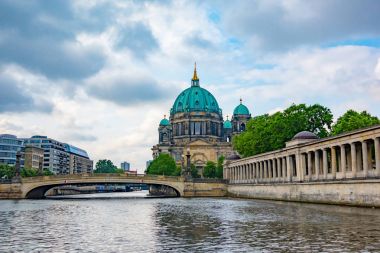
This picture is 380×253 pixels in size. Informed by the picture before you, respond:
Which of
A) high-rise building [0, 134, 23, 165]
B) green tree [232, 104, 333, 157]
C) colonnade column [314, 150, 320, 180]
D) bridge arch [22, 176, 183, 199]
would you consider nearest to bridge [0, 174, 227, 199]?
bridge arch [22, 176, 183, 199]

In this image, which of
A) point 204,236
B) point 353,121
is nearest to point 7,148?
point 353,121

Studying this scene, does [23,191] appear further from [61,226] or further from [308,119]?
[61,226]

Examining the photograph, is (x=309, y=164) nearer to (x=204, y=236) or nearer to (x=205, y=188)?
(x=205, y=188)

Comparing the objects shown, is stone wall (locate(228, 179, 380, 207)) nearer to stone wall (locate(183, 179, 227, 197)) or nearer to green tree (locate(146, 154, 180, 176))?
stone wall (locate(183, 179, 227, 197))

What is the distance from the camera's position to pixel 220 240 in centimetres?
2370

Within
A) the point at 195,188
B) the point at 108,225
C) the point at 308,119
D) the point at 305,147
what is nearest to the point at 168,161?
the point at 195,188

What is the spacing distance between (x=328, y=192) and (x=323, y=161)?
5.82 m

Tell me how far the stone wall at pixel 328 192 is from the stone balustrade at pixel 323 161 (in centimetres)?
115

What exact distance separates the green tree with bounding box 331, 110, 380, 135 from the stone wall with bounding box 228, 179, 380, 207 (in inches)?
487

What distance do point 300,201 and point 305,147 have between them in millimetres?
6937

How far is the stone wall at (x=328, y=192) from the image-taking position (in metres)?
46.1

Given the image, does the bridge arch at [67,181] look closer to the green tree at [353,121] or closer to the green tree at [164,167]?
the green tree at [353,121]

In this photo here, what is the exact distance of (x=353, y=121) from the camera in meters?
71.2

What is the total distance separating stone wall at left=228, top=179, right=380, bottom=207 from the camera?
151 ft
